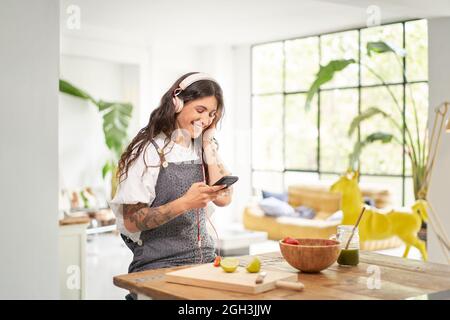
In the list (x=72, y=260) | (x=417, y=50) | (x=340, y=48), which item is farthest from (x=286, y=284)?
(x=417, y=50)

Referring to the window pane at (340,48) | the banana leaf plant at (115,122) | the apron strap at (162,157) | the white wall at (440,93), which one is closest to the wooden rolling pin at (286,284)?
the apron strap at (162,157)

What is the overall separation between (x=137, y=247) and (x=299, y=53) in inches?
384

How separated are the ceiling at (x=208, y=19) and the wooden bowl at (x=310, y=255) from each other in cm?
460

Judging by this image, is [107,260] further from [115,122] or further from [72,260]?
[72,260]

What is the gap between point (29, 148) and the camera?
123 inches

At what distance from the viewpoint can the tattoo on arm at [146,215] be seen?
2.32 m

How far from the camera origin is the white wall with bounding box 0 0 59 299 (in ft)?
10.0

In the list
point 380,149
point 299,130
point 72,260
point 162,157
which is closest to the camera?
point 162,157

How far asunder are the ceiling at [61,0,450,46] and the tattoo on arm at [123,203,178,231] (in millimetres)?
4501

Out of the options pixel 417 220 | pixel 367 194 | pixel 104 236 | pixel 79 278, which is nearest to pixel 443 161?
pixel 417 220

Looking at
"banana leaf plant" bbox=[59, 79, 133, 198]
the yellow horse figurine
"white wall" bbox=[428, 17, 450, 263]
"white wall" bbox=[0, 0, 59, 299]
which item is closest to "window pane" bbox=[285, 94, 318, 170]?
"banana leaf plant" bbox=[59, 79, 133, 198]

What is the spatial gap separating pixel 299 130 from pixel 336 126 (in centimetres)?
114

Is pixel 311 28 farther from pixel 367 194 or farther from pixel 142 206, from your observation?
pixel 142 206

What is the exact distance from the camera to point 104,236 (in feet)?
30.5
